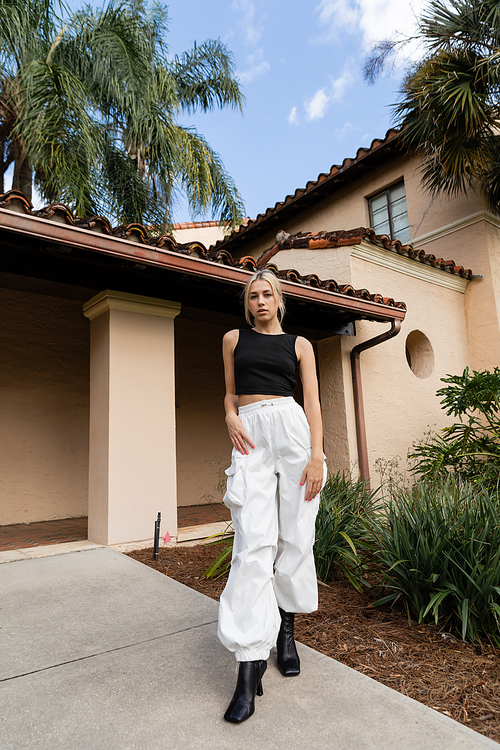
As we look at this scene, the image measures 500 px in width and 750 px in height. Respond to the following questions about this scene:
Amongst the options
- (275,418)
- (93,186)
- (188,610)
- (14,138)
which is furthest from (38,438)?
(14,138)

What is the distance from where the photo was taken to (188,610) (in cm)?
267

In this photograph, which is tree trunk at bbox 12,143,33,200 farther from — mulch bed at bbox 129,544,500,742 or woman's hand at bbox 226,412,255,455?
woman's hand at bbox 226,412,255,455

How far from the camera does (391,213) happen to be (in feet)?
31.8

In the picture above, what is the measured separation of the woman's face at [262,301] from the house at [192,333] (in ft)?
6.90

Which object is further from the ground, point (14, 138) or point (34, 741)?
point (14, 138)

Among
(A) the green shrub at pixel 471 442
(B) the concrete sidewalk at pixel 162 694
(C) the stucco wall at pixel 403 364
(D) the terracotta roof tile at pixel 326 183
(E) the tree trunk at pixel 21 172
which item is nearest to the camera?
(B) the concrete sidewalk at pixel 162 694

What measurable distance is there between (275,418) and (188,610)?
139 centimetres

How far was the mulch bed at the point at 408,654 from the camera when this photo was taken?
1.82m

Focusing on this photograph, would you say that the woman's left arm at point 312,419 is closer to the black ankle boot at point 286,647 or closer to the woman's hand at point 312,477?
the woman's hand at point 312,477

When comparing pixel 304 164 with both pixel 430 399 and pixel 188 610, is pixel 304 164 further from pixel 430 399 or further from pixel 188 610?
pixel 188 610

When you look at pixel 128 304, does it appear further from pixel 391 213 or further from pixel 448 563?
pixel 391 213

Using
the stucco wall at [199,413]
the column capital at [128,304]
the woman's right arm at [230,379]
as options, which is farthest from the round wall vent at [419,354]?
the woman's right arm at [230,379]

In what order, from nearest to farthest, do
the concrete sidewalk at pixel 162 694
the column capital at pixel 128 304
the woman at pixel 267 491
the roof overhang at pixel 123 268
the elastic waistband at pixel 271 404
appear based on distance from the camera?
the concrete sidewalk at pixel 162 694, the woman at pixel 267 491, the elastic waistband at pixel 271 404, the roof overhang at pixel 123 268, the column capital at pixel 128 304

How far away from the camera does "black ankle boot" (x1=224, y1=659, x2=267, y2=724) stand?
5.35 ft
